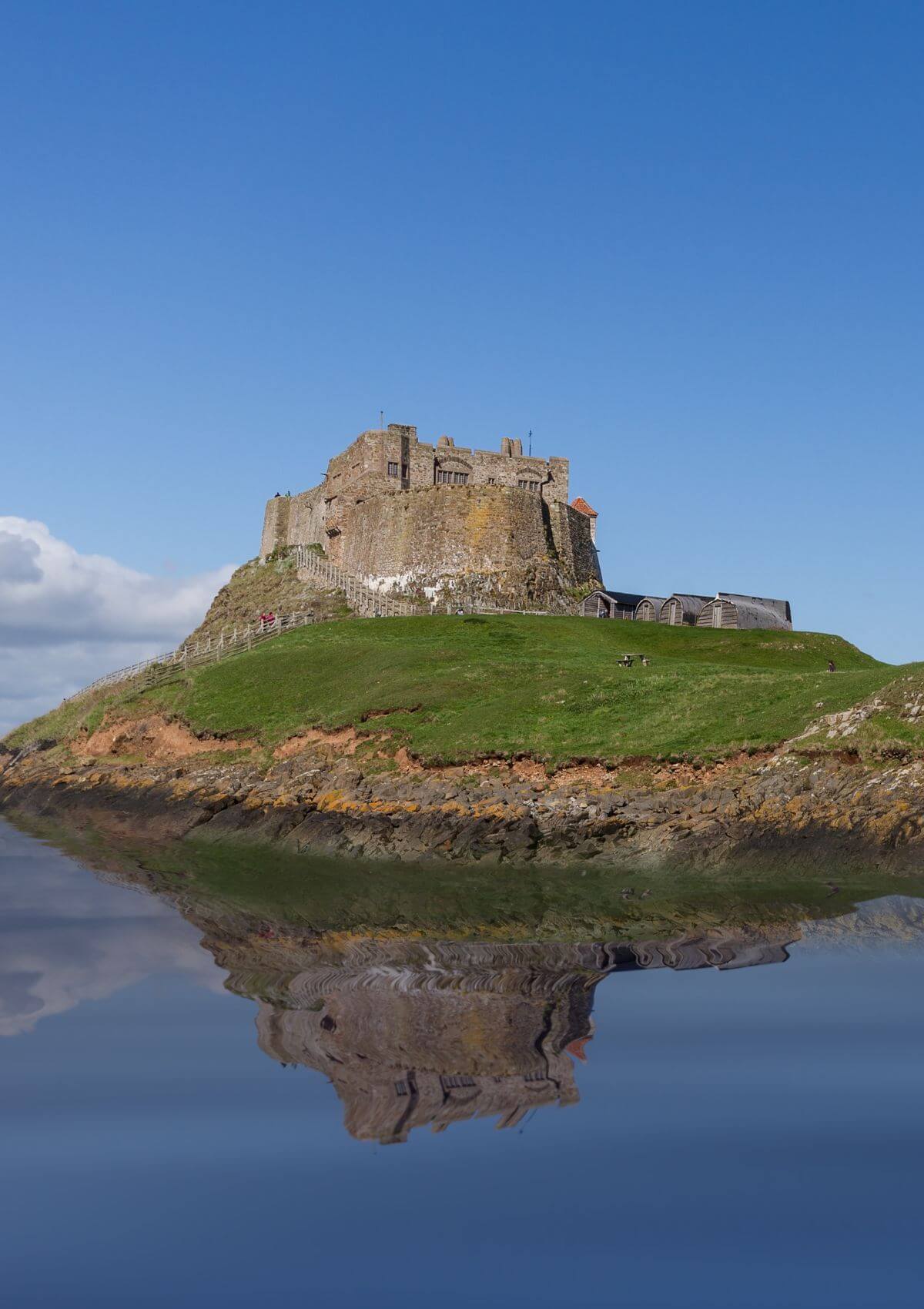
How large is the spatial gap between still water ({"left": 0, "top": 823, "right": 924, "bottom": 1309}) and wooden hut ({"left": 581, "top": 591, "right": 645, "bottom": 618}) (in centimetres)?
5640

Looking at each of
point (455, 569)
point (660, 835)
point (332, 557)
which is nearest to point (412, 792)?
point (660, 835)

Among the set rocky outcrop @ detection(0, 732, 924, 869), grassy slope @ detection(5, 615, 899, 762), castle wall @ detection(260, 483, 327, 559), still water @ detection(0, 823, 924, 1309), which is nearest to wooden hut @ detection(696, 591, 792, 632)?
grassy slope @ detection(5, 615, 899, 762)

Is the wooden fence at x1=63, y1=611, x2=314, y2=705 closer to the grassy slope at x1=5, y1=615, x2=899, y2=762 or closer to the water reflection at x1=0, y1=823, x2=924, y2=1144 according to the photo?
the grassy slope at x1=5, y1=615, x2=899, y2=762

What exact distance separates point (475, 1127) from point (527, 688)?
30.6 metres

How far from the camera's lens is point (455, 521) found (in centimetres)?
7369

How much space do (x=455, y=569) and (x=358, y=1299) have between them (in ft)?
217

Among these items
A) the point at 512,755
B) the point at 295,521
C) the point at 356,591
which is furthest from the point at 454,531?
the point at 512,755

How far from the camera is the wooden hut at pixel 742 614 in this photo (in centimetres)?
7100

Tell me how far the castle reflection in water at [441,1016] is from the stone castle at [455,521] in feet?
179

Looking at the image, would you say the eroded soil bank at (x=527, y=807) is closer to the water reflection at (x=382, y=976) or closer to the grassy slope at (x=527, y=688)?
the grassy slope at (x=527, y=688)

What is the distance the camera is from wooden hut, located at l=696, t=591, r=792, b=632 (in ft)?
233

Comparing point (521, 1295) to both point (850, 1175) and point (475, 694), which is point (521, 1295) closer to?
point (850, 1175)

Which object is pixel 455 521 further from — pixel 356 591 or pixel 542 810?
pixel 542 810

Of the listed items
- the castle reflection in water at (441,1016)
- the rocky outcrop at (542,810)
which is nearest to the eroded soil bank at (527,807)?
the rocky outcrop at (542,810)
